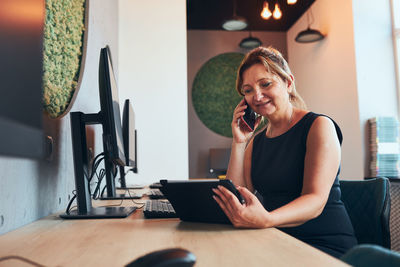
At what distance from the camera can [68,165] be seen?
1.31 m

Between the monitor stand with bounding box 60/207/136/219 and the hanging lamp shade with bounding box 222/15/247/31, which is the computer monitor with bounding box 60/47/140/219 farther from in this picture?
the hanging lamp shade with bounding box 222/15/247/31

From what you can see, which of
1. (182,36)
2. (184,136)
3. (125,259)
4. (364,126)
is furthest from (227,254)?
A: (364,126)

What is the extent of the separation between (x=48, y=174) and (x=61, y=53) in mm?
456

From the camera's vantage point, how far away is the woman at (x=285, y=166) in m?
0.91

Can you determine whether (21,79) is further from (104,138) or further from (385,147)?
(385,147)

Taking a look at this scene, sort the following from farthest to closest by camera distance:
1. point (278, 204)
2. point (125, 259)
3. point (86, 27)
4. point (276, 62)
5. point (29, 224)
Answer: point (86, 27), point (276, 62), point (278, 204), point (29, 224), point (125, 259)

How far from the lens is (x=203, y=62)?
578cm

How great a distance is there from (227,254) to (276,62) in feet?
3.18

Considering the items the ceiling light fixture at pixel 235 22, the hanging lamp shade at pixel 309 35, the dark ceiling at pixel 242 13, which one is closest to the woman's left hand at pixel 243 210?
the ceiling light fixture at pixel 235 22

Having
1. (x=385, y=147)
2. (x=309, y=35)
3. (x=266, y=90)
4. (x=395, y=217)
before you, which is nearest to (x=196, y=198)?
(x=266, y=90)

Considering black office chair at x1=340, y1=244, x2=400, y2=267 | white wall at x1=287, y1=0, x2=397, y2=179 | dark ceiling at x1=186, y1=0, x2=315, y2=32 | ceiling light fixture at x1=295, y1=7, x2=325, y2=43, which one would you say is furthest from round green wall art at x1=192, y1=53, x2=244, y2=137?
black office chair at x1=340, y1=244, x2=400, y2=267

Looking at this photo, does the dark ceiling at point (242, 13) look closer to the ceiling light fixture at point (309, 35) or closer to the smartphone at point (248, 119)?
the ceiling light fixture at point (309, 35)

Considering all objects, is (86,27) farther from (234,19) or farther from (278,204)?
(234,19)

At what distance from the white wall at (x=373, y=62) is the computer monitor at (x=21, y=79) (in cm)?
392
